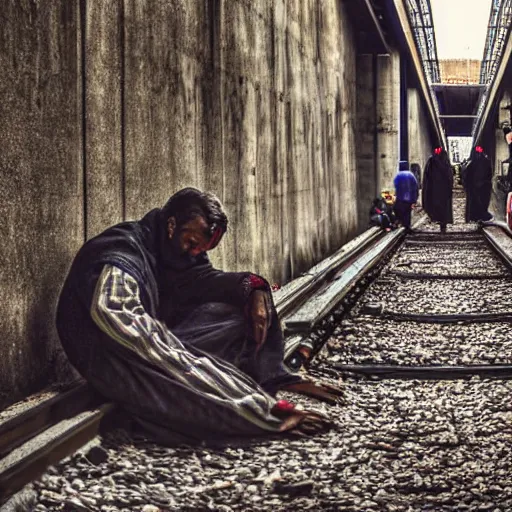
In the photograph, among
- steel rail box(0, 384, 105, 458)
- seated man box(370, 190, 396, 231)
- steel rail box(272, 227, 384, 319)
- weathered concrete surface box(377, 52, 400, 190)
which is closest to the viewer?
steel rail box(0, 384, 105, 458)

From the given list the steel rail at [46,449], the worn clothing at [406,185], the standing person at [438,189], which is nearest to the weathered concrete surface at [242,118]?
the steel rail at [46,449]

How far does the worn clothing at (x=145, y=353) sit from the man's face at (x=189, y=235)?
0.23 feet

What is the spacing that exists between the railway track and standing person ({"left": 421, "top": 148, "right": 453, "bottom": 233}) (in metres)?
7.58

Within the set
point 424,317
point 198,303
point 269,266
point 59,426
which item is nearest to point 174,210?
point 198,303

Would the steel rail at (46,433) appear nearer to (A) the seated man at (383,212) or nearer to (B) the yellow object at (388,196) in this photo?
Result: (A) the seated man at (383,212)

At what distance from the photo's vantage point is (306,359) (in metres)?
5.90

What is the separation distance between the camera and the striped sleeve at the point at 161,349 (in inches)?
155

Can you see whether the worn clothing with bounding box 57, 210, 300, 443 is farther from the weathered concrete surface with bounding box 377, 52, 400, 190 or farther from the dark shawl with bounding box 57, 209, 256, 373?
the weathered concrete surface with bounding box 377, 52, 400, 190

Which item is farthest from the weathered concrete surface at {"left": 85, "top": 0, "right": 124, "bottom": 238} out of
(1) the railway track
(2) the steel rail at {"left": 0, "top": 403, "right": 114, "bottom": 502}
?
(2) the steel rail at {"left": 0, "top": 403, "right": 114, "bottom": 502}

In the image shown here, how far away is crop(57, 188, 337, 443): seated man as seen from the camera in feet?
13.0

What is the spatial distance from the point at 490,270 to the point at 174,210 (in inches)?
327

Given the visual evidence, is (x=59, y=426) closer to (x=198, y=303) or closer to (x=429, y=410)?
(x=198, y=303)

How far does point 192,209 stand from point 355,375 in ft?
5.62

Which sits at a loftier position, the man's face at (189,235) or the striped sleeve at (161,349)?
the man's face at (189,235)
